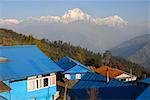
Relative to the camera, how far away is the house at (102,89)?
14.2m

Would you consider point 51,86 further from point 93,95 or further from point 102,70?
point 102,70

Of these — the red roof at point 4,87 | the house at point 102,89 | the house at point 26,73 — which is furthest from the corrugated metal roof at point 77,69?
the red roof at point 4,87

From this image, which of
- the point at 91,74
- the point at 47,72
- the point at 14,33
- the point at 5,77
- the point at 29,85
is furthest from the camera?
the point at 14,33

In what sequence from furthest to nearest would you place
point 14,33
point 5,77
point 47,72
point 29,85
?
1. point 14,33
2. point 47,72
3. point 29,85
4. point 5,77

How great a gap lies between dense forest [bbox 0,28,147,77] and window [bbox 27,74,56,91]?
1156cm

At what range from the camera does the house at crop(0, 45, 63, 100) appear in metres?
13.4

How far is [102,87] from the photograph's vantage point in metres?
15.5

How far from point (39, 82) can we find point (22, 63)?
1.10 meters

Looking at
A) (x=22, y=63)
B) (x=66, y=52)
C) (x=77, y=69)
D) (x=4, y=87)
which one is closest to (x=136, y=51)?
(x=66, y=52)

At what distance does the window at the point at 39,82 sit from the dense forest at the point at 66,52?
11.6 meters

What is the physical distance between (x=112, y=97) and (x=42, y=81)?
10.0 ft

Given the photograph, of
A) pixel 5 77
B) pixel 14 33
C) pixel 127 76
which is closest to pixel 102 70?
pixel 127 76

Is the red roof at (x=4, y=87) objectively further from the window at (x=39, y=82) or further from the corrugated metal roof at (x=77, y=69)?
the corrugated metal roof at (x=77, y=69)

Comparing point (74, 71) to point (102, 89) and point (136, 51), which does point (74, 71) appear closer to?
point (102, 89)
